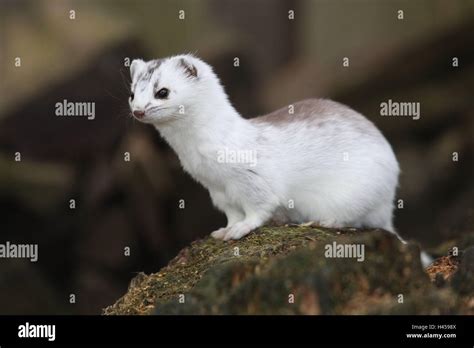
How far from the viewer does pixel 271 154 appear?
678 cm

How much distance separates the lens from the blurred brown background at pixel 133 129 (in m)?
Result: 11.9

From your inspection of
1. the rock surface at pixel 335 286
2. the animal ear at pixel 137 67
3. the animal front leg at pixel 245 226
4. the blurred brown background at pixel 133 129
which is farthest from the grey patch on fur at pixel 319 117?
the blurred brown background at pixel 133 129

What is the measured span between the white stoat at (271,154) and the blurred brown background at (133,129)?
13.9ft

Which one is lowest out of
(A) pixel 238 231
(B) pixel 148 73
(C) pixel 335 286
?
(C) pixel 335 286

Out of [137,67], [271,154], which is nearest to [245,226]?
[271,154]

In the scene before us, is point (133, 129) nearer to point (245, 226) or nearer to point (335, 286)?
point (245, 226)

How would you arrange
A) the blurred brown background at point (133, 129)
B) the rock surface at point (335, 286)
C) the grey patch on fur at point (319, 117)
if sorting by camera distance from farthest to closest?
the blurred brown background at point (133, 129), the grey patch on fur at point (319, 117), the rock surface at point (335, 286)

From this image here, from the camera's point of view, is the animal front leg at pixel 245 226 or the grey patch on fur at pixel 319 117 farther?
the grey patch on fur at pixel 319 117

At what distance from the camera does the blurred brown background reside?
11.9 m

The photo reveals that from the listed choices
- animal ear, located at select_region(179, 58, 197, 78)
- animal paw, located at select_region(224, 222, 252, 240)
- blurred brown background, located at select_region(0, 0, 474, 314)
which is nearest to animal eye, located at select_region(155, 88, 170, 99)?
animal ear, located at select_region(179, 58, 197, 78)

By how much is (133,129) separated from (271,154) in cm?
571

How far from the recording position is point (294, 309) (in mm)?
4523

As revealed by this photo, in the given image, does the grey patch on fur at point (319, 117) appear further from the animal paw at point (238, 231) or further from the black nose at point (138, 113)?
the black nose at point (138, 113)
